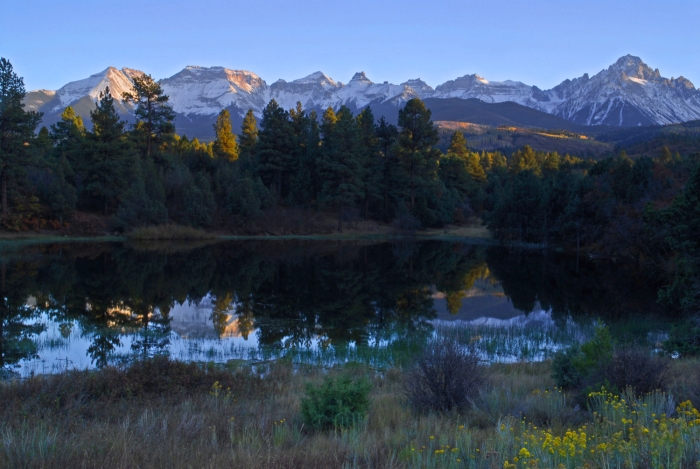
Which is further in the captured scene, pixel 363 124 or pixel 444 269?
pixel 363 124

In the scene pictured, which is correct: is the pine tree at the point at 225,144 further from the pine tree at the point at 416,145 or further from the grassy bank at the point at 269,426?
the grassy bank at the point at 269,426

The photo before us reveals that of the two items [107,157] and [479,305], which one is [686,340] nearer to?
[479,305]

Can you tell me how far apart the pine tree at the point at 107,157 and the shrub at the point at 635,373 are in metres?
49.7

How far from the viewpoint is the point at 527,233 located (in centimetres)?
5581

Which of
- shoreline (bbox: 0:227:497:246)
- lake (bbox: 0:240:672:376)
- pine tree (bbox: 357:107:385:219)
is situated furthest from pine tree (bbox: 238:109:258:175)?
lake (bbox: 0:240:672:376)

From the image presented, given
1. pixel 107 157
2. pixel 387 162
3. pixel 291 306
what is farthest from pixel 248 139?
pixel 291 306

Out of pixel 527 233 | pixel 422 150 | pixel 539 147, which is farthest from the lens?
pixel 539 147

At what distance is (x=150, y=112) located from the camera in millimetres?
57094

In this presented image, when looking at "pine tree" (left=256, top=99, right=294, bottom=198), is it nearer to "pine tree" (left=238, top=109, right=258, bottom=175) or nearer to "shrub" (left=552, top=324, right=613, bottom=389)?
"pine tree" (left=238, top=109, right=258, bottom=175)

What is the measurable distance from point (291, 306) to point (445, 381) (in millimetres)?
13376

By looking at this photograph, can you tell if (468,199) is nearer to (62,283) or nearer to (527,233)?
(527,233)

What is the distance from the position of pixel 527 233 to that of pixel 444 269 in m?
25.0

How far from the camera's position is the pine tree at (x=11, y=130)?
43406 mm

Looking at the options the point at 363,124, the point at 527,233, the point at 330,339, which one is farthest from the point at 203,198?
the point at 330,339
